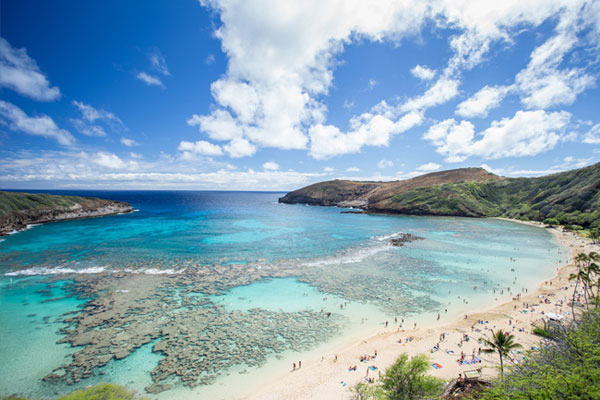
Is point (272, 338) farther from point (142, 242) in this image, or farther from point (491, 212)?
point (491, 212)

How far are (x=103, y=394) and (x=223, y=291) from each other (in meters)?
22.2

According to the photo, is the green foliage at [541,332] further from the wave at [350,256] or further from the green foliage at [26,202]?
the green foliage at [26,202]

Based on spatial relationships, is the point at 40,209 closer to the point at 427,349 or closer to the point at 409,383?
the point at 409,383

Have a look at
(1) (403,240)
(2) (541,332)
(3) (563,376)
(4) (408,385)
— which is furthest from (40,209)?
(2) (541,332)

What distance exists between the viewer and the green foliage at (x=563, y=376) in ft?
39.7

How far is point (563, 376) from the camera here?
13.2m

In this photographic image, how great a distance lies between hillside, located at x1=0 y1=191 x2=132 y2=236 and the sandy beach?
107 meters

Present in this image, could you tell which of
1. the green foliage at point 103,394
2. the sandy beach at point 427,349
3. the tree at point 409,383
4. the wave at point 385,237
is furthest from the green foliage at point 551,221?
the green foliage at point 103,394

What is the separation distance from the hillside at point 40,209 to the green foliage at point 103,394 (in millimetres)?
95288

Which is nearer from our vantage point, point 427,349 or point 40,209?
point 427,349

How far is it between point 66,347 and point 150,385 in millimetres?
12141

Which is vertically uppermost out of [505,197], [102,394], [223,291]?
[505,197]

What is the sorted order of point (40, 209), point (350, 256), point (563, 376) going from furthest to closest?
1. point (40, 209)
2. point (350, 256)
3. point (563, 376)

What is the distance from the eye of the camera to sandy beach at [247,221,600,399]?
70.2ft
